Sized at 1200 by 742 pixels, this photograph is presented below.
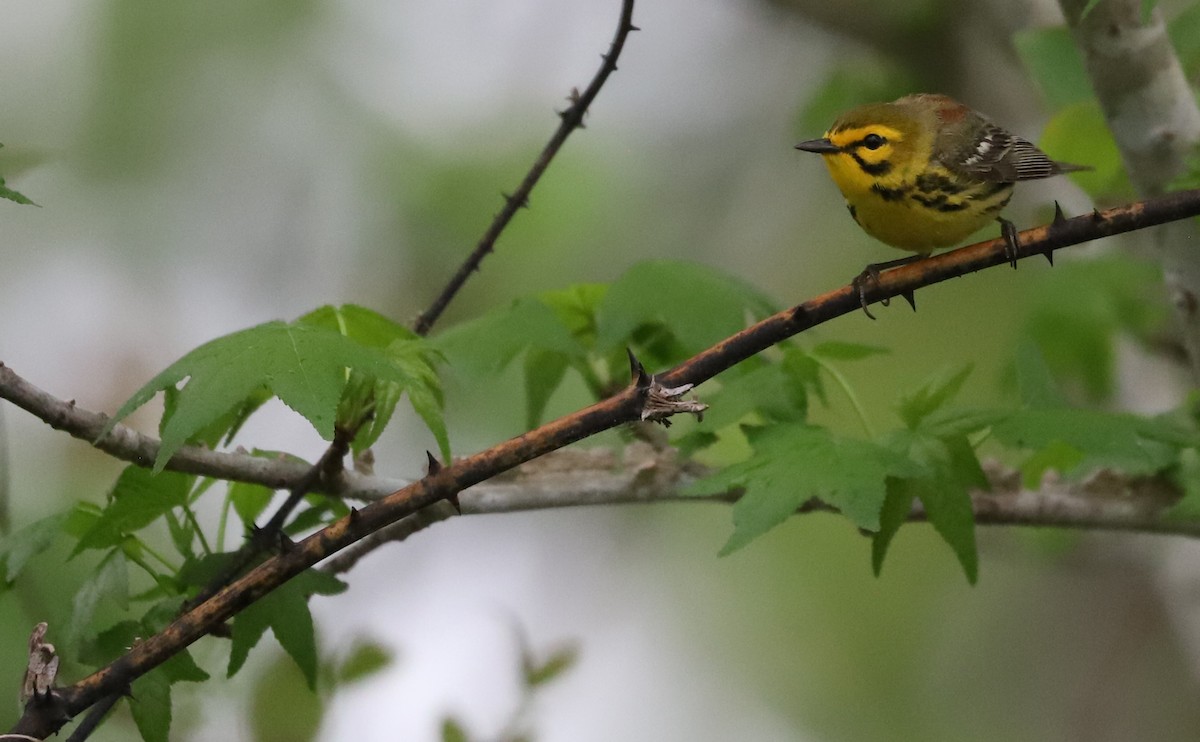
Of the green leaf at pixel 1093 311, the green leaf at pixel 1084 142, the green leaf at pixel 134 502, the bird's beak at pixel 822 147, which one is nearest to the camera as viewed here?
the green leaf at pixel 134 502

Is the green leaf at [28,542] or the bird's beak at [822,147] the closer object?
the green leaf at [28,542]

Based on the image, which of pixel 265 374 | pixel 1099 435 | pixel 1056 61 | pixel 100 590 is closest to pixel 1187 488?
pixel 1099 435

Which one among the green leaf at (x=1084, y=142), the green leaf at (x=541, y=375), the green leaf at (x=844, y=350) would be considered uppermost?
the green leaf at (x=1084, y=142)

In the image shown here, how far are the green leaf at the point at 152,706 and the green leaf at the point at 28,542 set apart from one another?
0.52 ft

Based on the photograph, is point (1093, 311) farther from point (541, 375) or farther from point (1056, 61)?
point (541, 375)

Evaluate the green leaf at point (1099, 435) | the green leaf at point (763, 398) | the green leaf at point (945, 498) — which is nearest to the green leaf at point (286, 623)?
the green leaf at point (763, 398)

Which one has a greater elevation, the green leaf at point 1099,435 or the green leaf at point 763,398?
the green leaf at point 763,398

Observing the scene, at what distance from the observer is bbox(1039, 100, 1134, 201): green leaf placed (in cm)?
174

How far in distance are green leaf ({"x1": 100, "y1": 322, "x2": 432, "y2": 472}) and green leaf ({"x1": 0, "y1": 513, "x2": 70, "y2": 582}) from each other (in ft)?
0.72

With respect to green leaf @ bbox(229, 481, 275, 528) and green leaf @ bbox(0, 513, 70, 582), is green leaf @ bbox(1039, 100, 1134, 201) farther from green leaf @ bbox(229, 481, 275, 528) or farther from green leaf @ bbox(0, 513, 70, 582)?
green leaf @ bbox(0, 513, 70, 582)

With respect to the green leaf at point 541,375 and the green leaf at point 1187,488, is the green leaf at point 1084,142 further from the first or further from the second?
the green leaf at point 541,375

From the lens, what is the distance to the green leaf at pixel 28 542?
98cm

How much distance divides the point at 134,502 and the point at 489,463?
410 millimetres

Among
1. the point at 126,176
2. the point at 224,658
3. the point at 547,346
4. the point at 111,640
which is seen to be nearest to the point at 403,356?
the point at 547,346
